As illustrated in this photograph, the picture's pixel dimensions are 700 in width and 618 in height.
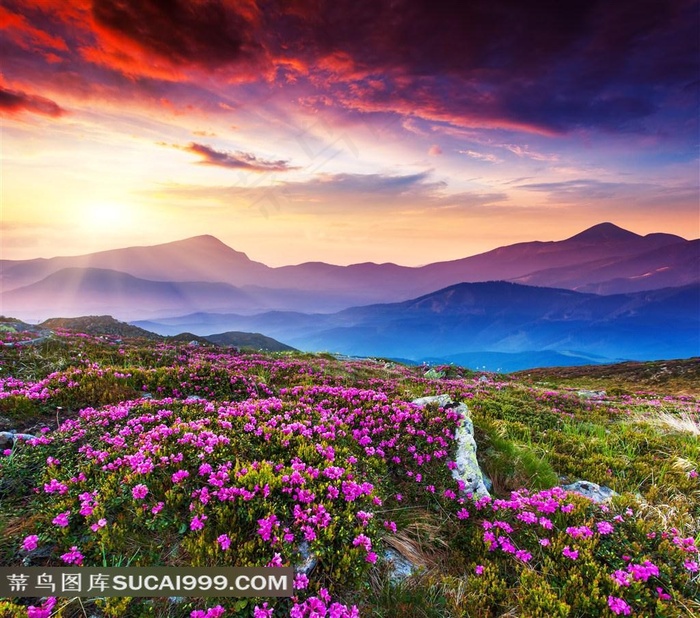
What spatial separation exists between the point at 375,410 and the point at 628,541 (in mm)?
4754

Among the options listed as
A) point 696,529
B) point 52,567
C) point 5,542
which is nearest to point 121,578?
point 52,567

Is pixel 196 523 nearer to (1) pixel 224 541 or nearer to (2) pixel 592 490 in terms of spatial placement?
(1) pixel 224 541

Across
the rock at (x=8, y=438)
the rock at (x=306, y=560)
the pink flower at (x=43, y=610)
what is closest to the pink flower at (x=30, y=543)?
the pink flower at (x=43, y=610)

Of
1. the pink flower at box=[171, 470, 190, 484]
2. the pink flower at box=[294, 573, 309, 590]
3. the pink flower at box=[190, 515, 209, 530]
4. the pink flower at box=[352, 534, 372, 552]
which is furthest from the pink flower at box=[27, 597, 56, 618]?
the pink flower at box=[352, 534, 372, 552]

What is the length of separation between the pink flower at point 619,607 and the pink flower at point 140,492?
18.7 feet

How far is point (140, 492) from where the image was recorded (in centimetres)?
466

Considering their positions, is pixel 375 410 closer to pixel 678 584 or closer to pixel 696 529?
pixel 678 584

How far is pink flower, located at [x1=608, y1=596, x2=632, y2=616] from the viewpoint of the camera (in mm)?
4055

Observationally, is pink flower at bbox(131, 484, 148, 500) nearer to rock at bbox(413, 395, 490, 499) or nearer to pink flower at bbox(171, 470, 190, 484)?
pink flower at bbox(171, 470, 190, 484)

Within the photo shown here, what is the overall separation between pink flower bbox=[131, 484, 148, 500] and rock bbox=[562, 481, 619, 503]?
7573 millimetres

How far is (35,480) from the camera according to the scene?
17.5 feet

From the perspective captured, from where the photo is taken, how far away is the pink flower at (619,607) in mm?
4055

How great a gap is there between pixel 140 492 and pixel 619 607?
584 cm

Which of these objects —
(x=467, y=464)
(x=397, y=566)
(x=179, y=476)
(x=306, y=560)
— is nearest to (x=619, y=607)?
(x=397, y=566)
